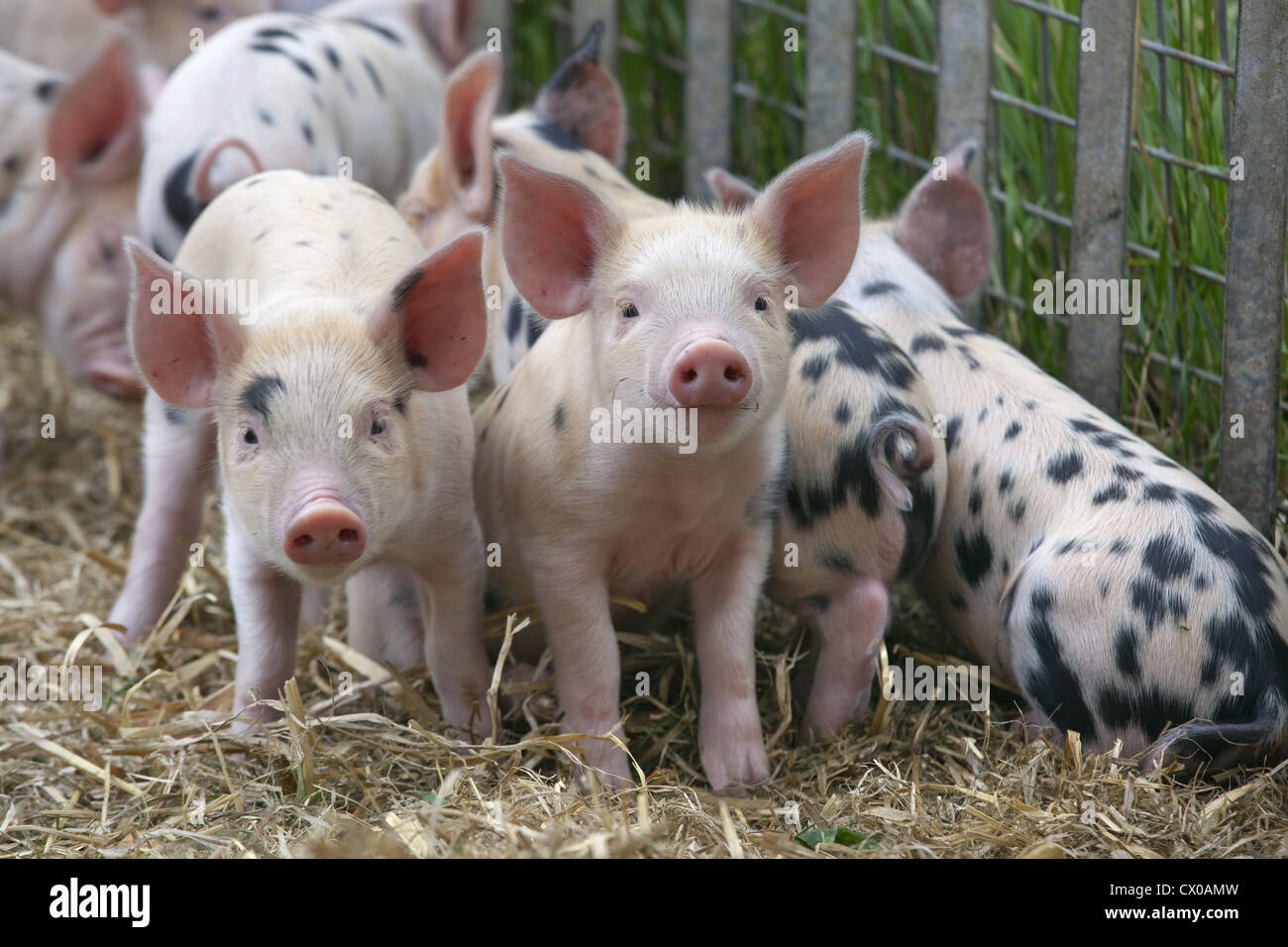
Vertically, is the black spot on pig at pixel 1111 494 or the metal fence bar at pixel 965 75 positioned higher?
the metal fence bar at pixel 965 75

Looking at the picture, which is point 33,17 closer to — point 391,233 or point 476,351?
point 391,233

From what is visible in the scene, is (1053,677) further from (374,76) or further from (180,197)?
(374,76)

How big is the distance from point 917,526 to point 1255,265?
3.30ft

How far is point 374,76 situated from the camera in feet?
15.8

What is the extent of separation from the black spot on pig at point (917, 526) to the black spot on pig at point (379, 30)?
2.72 metres

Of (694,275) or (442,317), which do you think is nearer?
(694,275)

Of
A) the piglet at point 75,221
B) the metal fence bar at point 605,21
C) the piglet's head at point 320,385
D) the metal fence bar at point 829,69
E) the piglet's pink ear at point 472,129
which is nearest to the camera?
the piglet's head at point 320,385

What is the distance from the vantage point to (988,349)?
3.53 m

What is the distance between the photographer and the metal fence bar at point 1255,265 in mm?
3379

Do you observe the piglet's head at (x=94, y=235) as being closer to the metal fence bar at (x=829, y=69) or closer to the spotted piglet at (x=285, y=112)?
the spotted piglet at (x=285, y=112)

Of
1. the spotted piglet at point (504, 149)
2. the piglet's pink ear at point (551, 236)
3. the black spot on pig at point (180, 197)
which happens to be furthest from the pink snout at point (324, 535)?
the black spot on pig at point (180, 197)

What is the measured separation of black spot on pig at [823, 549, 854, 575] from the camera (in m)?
3.27

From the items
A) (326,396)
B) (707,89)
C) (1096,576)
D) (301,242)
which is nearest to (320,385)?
Answer: (326,396)
